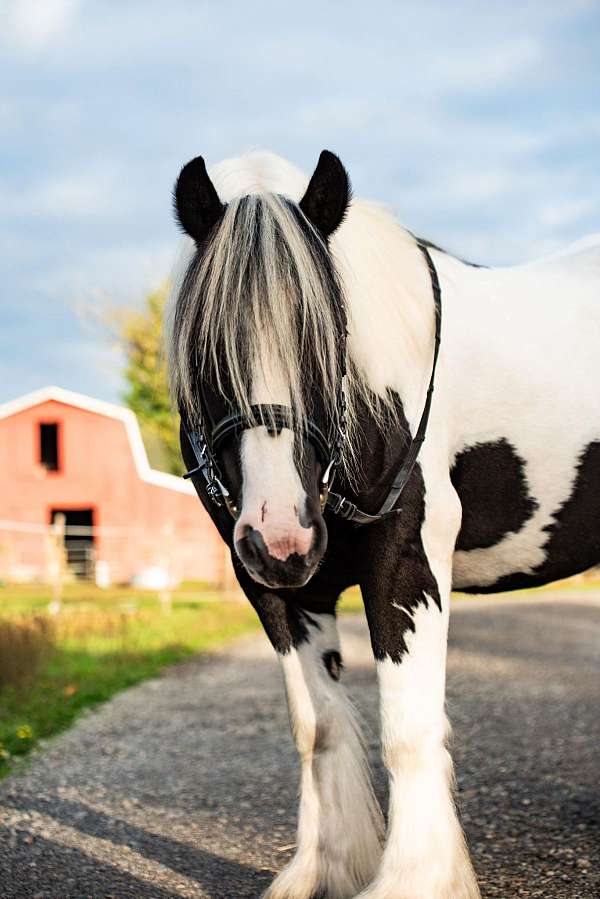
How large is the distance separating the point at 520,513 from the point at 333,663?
2.62 feet

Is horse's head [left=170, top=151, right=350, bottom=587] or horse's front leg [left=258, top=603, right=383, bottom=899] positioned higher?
horse's head [left=170, top=151, right=350, bottom=587]

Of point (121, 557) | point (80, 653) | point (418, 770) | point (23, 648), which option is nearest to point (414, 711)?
point (418, 770)

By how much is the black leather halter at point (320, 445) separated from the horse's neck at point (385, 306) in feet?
0.18

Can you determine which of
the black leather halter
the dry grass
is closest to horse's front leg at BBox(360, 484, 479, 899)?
the black leather halter

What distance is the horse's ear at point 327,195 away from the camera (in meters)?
2.51

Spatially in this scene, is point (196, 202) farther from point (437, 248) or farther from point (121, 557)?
point (121, 557)

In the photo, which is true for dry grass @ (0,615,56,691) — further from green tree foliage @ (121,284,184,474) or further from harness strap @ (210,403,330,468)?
green tree foliage @ (121,284,184,474)

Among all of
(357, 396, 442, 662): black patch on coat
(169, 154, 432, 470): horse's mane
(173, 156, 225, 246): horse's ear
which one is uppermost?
(173, 156, 225, 246): horse's ear

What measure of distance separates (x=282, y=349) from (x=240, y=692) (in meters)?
6.95

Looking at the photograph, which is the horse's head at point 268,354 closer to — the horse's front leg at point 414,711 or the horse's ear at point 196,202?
the horse's ear at point 196,202

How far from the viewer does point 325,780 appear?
3158 mm

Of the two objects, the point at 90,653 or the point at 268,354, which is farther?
the point at 90,653

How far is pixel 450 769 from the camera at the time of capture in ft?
9.09

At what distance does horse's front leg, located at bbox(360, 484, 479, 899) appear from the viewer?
8.83 ft
